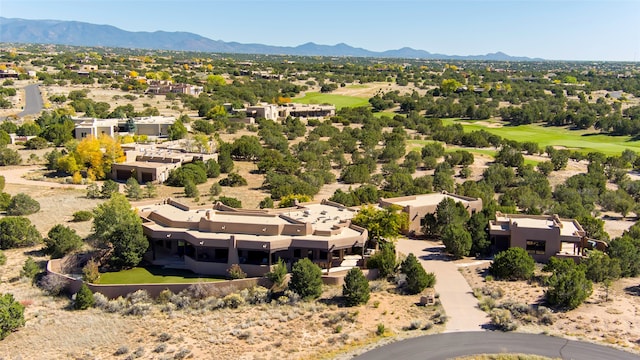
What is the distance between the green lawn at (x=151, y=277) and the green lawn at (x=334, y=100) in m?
101

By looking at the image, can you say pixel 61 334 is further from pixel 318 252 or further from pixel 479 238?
pixel 479 238

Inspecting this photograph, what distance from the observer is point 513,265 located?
3734 centimetres

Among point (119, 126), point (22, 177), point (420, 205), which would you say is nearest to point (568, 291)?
point (420, 205)

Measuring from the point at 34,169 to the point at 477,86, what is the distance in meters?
130

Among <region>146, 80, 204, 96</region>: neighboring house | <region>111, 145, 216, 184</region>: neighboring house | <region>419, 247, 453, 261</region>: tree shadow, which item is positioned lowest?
<region>419, 247, 453, 261</region>: tree shadow

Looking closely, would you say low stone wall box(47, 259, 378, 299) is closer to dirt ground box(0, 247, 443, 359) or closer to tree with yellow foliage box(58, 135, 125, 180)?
dirt ground box(0, 247, 443, 359)

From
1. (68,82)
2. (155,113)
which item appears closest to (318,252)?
(155,113)

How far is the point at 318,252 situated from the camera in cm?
3809

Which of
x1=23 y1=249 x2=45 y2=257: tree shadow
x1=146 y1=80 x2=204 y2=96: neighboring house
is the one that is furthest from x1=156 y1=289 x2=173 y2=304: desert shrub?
x1=146 y1=80 x2=204 y2=96: neighboring house

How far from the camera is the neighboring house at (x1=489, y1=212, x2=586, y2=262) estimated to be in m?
40.8

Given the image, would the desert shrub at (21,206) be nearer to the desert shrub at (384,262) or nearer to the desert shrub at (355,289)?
the desert shrub at (384,262)

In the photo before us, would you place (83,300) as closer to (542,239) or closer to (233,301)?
(233,301)

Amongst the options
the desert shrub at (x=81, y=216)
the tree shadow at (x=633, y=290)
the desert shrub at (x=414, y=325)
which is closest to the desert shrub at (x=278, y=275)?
the desert shrub at (x=414, y=325)

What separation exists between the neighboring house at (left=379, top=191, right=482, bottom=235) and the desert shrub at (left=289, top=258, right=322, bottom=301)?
1352cm
